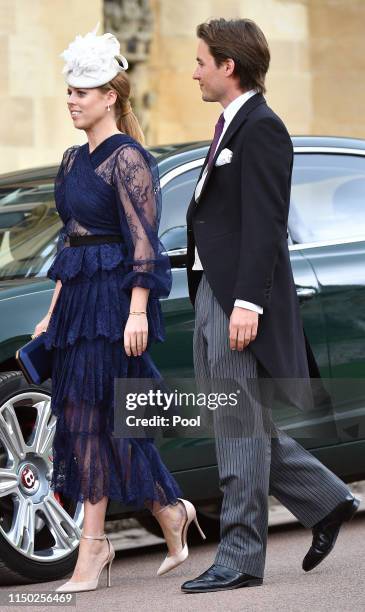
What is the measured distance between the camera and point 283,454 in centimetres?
594

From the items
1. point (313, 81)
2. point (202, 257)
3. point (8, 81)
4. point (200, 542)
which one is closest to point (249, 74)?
point (202, 257)

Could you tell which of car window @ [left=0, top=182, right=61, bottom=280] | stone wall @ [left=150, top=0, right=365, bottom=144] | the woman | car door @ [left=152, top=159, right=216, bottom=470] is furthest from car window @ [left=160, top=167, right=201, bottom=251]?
stone wall @ [left=150, top=0, right=365, bottom=144]

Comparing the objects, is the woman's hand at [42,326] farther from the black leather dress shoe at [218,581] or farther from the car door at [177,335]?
the black leather dress shoe at [218,581]

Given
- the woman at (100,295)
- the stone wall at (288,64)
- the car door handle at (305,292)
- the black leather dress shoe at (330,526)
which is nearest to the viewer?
the woman at (100,295)

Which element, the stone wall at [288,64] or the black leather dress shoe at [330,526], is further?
the stone wall at [288,64]

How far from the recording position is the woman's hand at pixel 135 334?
5.79 meters

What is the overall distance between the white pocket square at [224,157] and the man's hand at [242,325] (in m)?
0.49

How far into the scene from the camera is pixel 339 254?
7426 mm

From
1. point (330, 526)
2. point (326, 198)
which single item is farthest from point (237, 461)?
point (326, 198)

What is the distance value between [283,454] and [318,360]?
51.1 inches

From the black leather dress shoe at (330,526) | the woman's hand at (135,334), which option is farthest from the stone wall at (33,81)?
the black leather dress shoe at (330,526)

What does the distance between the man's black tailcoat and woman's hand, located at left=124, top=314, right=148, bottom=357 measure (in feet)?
0.85

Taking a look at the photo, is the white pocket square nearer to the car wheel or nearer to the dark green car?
the dark green car

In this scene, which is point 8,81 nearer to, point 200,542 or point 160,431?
point 200,542
